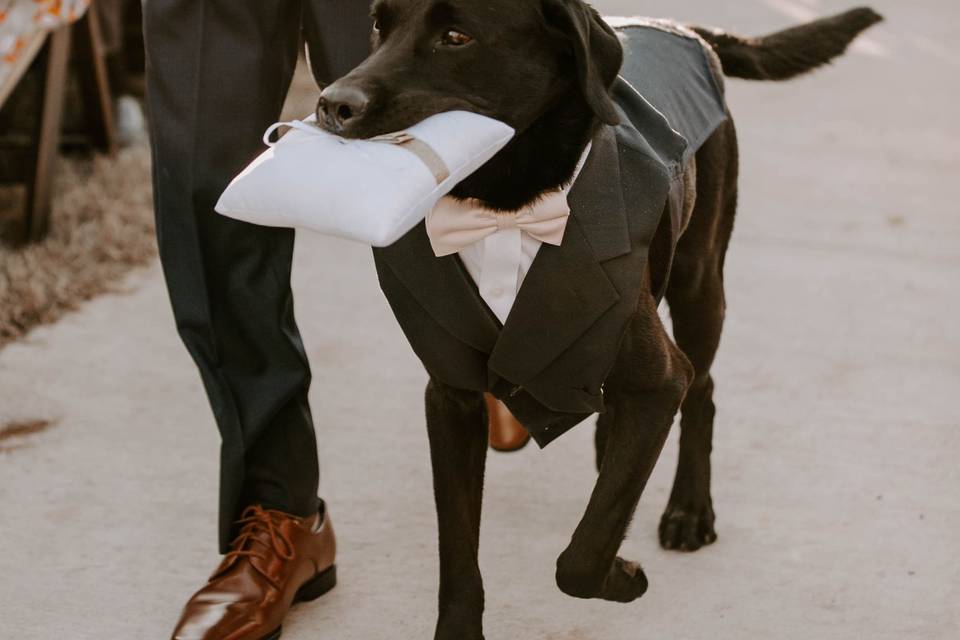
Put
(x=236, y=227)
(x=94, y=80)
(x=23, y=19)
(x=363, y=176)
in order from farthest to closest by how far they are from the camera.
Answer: (x=94, y=80), (x=23, y=19), (x=236, y=227), (x=363, y=176)

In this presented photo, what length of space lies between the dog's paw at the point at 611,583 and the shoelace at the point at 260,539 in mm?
540

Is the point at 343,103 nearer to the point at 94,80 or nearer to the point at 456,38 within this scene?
the point at 456,38

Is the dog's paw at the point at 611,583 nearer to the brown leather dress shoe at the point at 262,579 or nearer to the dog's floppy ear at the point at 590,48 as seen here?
the brown leather dress shoe at the point at 262,579

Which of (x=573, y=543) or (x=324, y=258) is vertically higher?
(x=573, y=543)

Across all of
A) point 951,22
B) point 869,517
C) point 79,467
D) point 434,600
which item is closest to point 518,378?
point 434,600

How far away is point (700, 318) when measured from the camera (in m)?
2.53

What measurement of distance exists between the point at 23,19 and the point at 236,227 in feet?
5.77

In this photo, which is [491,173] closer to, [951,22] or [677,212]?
[677,212]

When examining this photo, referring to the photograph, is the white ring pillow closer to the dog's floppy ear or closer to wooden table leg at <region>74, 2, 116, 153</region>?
the dog's floppy ear

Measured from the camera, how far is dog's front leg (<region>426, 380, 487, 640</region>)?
2.10 metres

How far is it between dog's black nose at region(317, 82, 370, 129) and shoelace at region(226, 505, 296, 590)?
0.93m

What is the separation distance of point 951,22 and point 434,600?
22.2 feet

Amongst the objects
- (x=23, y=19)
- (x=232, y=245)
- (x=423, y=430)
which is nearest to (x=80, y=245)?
(x=23, y=19)

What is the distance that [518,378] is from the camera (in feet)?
6.31
